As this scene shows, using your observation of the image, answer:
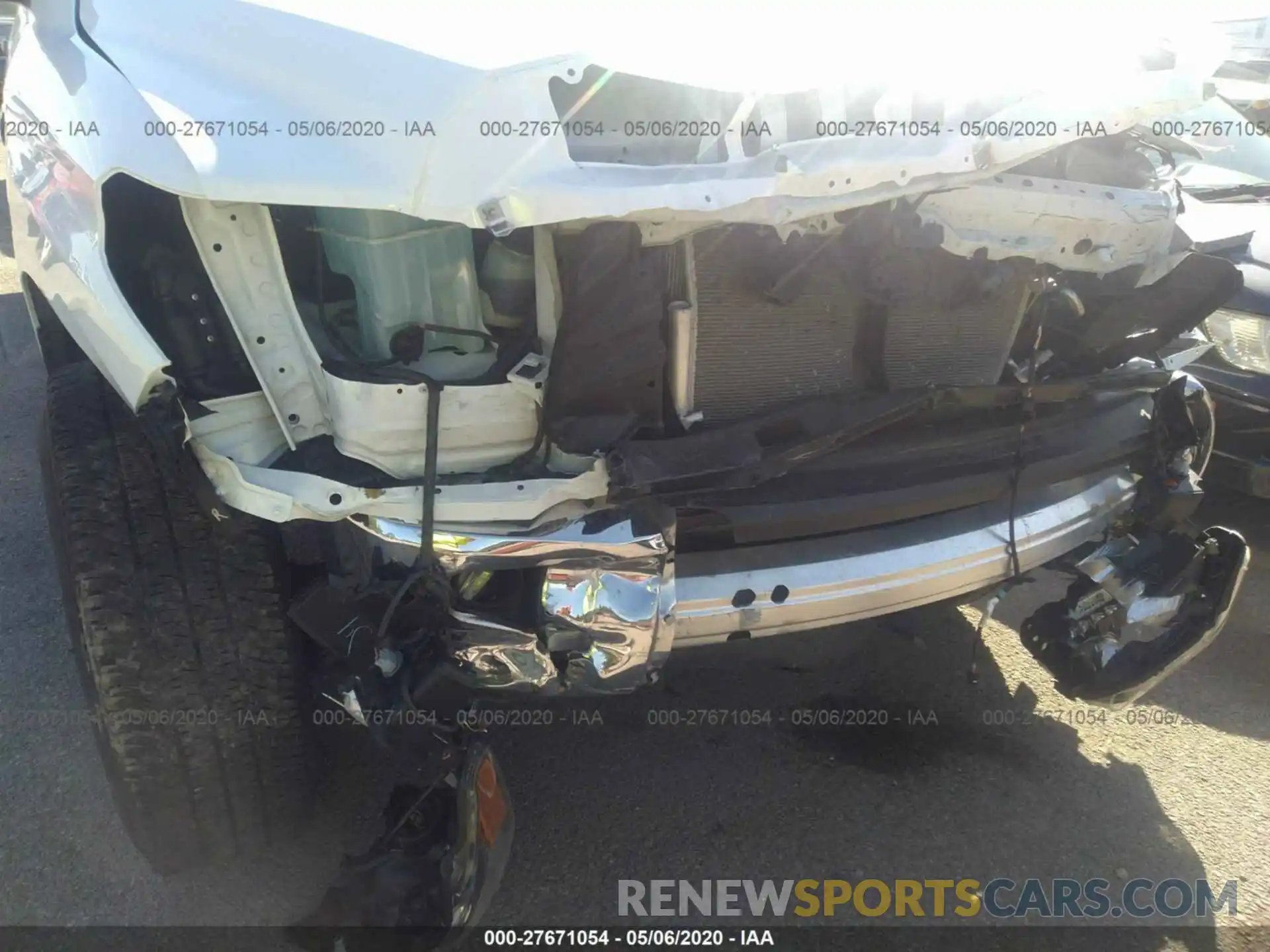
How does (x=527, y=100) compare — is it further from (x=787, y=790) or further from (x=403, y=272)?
(x=787, y=790)

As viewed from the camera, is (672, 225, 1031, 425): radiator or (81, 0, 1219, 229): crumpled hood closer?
(81, 0, 1219, 229): crumpled hood

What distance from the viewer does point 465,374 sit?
1930mm

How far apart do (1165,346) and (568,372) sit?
73.6 inches

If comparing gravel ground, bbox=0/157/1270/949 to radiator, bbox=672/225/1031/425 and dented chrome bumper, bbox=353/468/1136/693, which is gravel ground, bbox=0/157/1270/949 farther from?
radiator, bbox=672/225/1031/425

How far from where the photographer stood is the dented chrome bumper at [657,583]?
71.1 inches

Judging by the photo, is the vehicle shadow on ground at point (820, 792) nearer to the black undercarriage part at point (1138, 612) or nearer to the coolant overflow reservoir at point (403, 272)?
the black undercarriage part at point (1138, 612)

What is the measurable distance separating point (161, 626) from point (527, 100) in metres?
1.25

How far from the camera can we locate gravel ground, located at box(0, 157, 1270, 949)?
7.25 feet

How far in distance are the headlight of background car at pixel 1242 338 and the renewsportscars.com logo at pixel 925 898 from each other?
6.50 ft

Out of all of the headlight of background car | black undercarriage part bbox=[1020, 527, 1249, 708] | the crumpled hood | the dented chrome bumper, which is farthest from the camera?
the headlight of background car

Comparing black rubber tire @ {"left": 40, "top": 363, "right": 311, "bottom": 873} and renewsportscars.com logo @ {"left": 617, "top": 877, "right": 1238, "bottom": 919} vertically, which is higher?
black rubber tire @ {"left": 40, "top": 363, "right": 311, "bottom": 873}

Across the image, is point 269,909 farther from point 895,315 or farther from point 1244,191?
point 1244,191

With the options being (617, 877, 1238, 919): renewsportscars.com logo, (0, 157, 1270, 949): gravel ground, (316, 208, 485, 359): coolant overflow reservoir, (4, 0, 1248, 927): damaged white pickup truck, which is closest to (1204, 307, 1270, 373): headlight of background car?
(0, 157, 1270, 949): gravel ground

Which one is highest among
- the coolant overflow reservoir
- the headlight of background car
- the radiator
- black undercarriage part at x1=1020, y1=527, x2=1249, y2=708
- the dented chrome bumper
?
the coolant overflow reservoir
